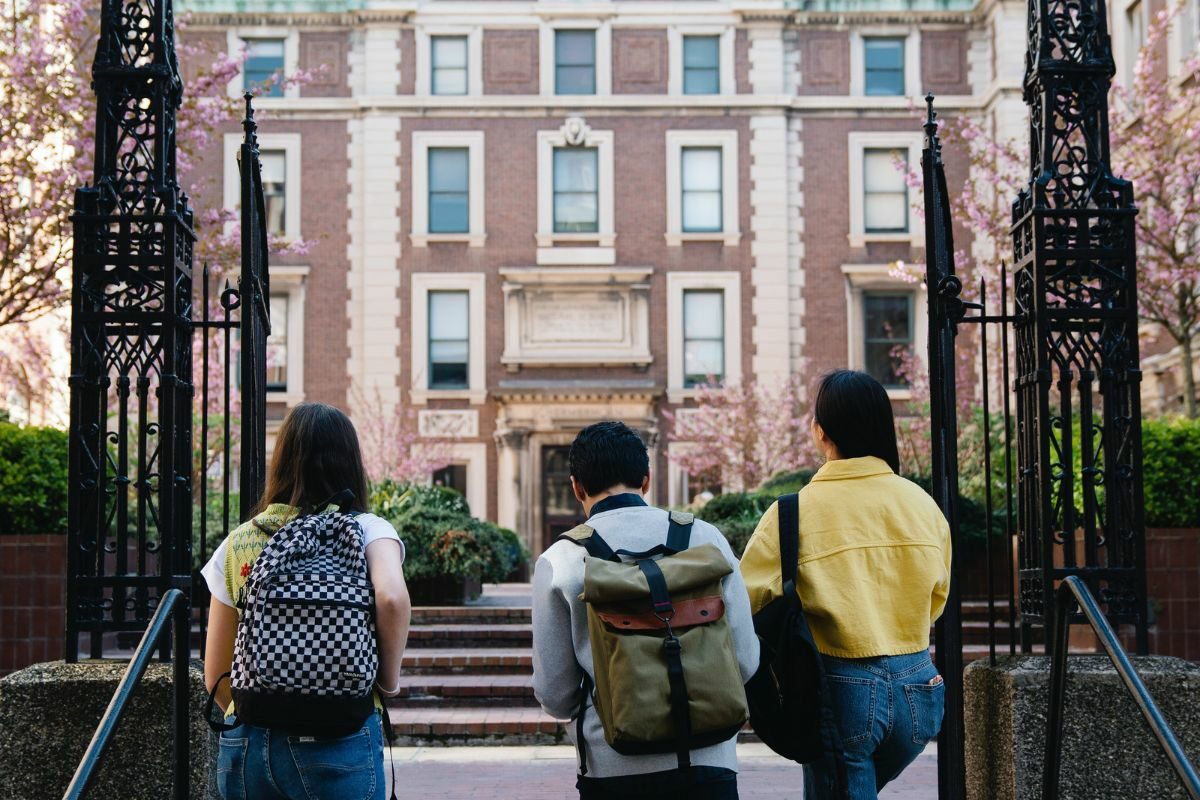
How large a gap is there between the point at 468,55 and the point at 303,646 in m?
28.3

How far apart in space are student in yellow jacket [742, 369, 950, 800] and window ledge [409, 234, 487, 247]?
26412 millimetres

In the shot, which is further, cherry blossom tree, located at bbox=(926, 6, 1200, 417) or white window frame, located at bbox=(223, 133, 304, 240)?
white window frame, located at bbox=(223, 133, 304, 240)

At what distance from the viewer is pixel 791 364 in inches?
1185

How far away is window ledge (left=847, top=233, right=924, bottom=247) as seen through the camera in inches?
1187

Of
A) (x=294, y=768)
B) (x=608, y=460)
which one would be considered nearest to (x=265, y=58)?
(x=608, y=460)

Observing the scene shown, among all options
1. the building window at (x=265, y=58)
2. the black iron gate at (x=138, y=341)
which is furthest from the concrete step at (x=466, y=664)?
the building window at (x=265, y=58)

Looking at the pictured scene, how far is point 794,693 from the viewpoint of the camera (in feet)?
12.8

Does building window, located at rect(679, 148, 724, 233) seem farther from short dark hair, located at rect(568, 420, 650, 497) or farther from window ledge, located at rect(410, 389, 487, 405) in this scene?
short dark hair, located at rect(568, 420, 650, 497)

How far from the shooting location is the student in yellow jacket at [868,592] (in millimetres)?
4000

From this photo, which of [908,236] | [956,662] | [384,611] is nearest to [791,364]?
[908,236]

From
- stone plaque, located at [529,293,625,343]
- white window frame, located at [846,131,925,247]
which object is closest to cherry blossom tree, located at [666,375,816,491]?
stone plaque, located at [529,293,625,343]

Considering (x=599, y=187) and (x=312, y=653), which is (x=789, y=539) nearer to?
(x=312, y=653)

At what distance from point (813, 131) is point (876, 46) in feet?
7.64

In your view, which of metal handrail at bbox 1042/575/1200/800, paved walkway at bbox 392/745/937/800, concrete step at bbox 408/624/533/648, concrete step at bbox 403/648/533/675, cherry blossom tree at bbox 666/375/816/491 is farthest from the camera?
cherry blossom tree at bbox 666/375/816/491
